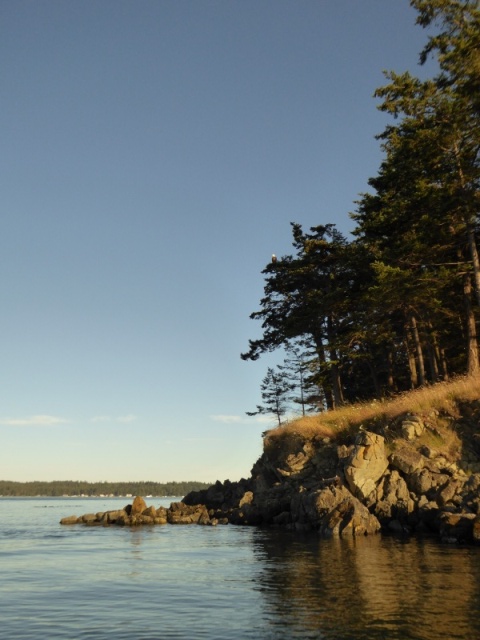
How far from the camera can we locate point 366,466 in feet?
93.0

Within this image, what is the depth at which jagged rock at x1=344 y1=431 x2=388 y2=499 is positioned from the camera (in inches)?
1104

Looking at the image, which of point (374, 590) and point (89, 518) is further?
point (89, 518)

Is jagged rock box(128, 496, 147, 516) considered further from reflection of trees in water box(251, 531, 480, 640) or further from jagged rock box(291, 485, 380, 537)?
reflection of trees in water box(251, 531, 480, 640)

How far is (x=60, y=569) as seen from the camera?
803 inches

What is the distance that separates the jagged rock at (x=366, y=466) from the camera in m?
28.0

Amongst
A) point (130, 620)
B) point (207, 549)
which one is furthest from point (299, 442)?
point (130, 620)

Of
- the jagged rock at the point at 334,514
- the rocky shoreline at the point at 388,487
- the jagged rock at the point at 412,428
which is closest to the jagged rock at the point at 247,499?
the rocky shoreline at the point at 388,487

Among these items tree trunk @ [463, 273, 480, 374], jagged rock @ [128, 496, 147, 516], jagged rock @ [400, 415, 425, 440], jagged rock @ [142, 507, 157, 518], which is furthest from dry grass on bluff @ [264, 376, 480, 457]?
jagged rock @ [128, 496, 147, 516]

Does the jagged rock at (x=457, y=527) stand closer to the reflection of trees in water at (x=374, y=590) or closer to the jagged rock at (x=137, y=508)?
the reflection of trees in water at (x=374, y=590)

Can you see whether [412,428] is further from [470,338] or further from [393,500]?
[470,338]

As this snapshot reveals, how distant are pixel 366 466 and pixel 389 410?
5.88 meters

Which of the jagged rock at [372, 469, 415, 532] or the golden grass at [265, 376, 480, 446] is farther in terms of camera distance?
the golden grass at [265, 376, 480, 446]

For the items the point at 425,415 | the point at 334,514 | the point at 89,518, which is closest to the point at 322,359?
the point at 425,415

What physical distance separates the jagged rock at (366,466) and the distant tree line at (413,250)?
8.16m
